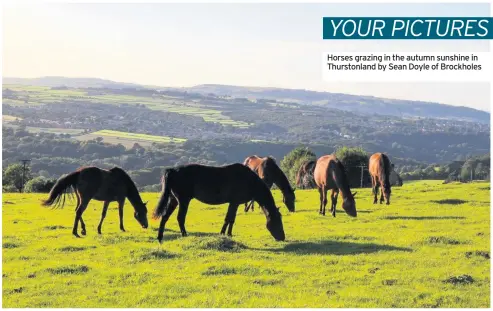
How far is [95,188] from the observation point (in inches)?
770

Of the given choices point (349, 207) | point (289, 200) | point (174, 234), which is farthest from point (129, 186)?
point (349, 207)

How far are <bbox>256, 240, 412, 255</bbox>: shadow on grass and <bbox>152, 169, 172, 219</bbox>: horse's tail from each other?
3.54 meters

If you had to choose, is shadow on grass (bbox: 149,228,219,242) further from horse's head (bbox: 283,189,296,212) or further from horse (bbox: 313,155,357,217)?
horse (bbox: 313,155,357,217)

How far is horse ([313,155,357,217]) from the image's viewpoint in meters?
23.8

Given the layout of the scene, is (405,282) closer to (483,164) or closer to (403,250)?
(403,250)

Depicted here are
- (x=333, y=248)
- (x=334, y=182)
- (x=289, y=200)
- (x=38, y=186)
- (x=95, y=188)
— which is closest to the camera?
(x=333, y=248)

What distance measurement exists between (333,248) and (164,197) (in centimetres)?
525

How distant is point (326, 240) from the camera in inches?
715

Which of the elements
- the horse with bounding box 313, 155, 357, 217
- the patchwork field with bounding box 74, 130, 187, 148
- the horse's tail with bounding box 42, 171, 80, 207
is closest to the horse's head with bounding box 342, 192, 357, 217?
the horse with bounding box 313, 155, 357, 217

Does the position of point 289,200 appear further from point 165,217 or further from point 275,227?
point 165,217

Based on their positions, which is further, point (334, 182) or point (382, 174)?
point (382, 174)

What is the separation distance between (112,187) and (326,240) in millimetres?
7556

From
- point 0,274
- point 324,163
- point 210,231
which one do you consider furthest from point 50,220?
point 324,163

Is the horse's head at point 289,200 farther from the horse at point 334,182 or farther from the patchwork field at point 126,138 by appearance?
the patchwork field at point 126,138
